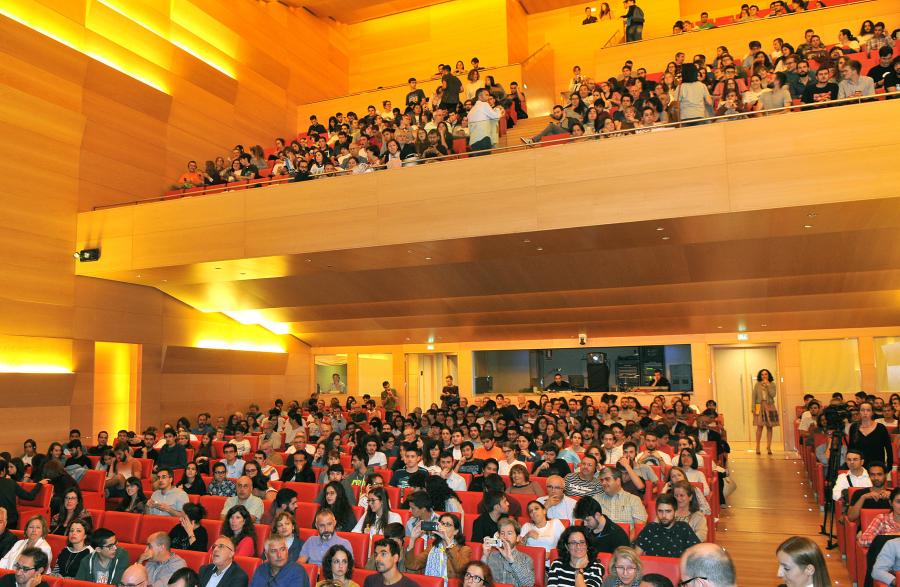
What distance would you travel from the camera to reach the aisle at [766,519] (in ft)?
22.1

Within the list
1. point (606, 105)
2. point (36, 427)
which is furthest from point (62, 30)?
point (606, 105)

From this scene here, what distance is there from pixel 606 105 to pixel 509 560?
28.5 ft

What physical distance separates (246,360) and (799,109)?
1235 cm

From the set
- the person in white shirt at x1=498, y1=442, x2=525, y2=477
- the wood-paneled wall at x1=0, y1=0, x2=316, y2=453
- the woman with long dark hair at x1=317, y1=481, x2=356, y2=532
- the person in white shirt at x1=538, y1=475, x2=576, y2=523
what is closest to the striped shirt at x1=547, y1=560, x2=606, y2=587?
the person in white shirt at x1=538, y1=475, x2=576, y2=523

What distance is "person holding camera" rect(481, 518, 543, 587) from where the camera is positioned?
15.9ft

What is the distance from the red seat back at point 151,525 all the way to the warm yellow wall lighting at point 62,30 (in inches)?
362

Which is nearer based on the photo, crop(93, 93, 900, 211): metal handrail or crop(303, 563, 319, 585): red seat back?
crop(303, 563, 319, 585): red seat back

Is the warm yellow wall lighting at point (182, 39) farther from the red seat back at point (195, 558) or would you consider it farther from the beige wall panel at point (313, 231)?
the red seat back at point (195, 558)

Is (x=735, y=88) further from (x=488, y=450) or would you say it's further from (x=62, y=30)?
(x=62, y=30)

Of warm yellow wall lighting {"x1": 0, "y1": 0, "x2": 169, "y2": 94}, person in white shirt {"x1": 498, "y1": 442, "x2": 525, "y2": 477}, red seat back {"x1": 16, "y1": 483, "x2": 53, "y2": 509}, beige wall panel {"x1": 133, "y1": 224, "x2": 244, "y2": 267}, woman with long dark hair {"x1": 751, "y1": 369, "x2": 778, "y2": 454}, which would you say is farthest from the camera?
woman with long dark hair {"x1": 751, "y1": 369, "x2": 778, "y2": 454}

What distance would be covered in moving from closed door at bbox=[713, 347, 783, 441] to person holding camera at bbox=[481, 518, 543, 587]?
1229 centimetres

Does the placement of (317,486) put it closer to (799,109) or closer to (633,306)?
(799,109)

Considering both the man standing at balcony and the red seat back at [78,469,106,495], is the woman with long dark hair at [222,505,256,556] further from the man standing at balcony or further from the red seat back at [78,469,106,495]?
the man standing at balcony

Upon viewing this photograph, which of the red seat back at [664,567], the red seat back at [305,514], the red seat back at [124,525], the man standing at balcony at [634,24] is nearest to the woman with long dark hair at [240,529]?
the red seat back at [305,514]
